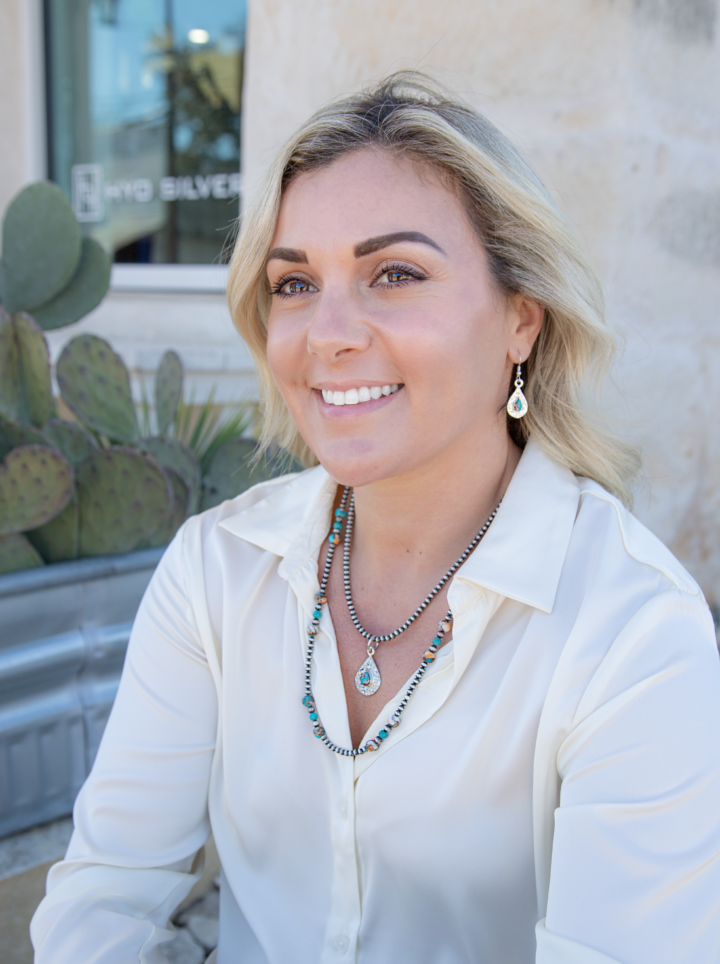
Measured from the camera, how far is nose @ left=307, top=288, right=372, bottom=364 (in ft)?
4.20

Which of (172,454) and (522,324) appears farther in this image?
(172,454)

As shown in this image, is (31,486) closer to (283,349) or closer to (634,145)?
(283,349)

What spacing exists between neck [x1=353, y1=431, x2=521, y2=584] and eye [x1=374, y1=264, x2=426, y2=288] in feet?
0.98

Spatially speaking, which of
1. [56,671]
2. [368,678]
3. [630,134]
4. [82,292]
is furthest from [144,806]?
[630,134]

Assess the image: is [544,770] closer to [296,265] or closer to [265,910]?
[265,910]

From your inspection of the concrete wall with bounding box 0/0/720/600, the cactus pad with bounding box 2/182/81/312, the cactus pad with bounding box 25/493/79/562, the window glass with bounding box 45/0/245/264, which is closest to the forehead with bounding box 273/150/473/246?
the concrete wall with bounding box 0/0/720/600

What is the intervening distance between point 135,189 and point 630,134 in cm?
268

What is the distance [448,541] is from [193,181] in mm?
3059

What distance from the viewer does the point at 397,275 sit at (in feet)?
4.28

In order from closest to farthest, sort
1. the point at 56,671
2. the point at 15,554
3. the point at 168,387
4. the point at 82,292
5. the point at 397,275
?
the point at 397,275
the point at 56,671
the point at 15,554
the point at 168,387
the point at 82,292

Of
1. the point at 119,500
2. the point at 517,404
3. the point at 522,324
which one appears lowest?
the point at 119,500

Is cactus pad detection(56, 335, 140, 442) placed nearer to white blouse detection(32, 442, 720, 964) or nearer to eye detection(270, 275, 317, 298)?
white blouse detection(32, 442, 720, 964)

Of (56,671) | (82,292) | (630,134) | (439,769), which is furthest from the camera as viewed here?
(82,292)

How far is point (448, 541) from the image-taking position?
1.47 m
